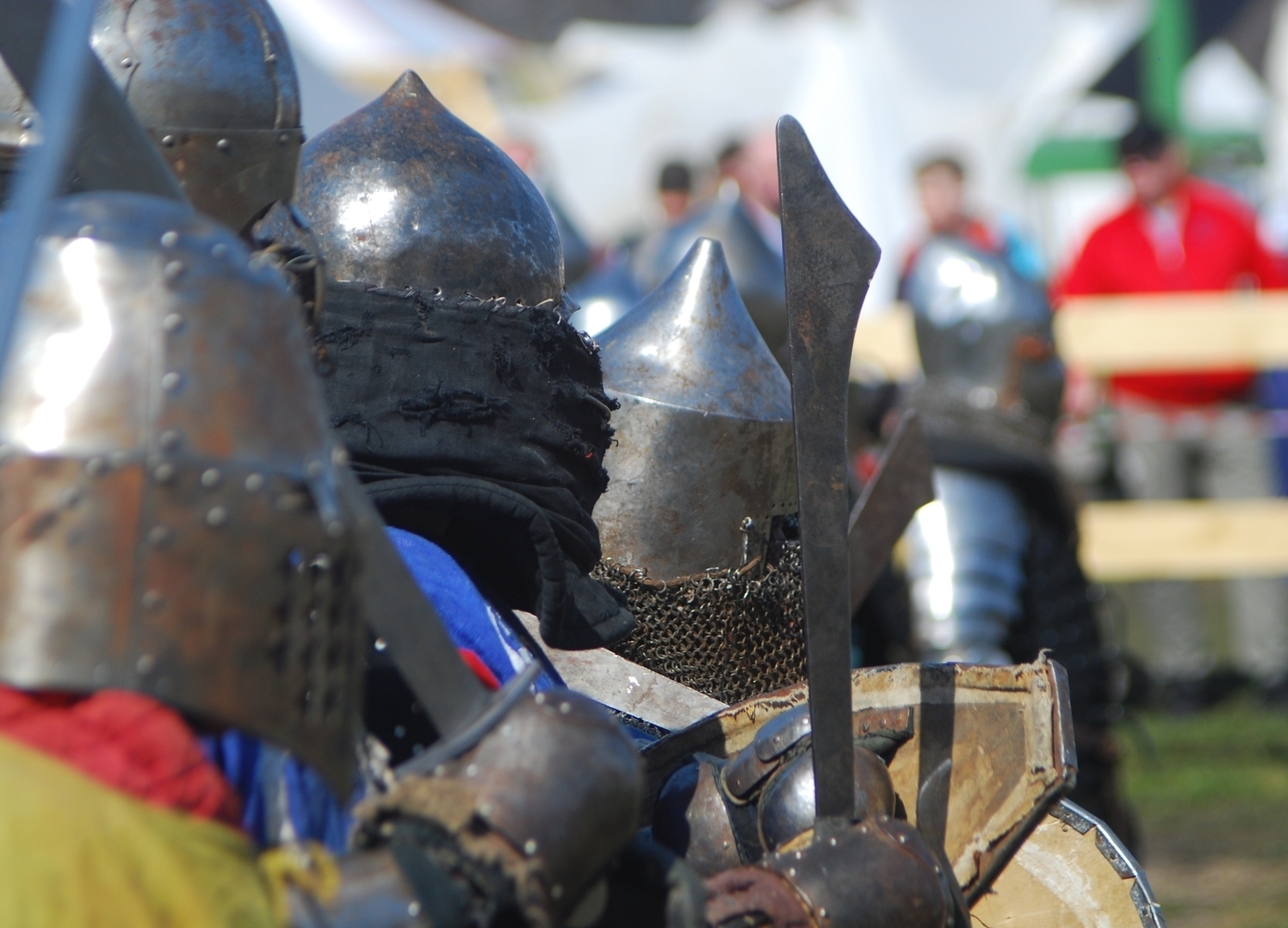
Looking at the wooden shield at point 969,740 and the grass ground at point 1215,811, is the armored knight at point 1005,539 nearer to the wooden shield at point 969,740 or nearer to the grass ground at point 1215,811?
the grass ground at point 1215,811

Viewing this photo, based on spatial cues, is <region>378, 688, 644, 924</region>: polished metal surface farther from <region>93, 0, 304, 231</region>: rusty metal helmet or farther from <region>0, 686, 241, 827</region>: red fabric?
<region>93, 0, 304, 231</region>: rusty metal helmet

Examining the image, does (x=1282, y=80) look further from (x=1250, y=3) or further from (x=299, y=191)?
(x=299, y=191)

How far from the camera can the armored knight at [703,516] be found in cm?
253

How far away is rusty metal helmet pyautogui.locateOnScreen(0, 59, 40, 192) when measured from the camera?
5.57ft

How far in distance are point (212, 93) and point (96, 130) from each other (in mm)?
438

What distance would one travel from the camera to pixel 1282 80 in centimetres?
1226

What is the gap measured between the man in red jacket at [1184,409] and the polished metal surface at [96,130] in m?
6.62

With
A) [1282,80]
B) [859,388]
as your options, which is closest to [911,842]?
[859,388]

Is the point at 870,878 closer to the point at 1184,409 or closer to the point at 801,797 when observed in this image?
the point at 801,797

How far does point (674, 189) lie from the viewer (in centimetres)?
793

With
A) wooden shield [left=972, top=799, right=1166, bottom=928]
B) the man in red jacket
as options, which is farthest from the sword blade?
the man in red jacket

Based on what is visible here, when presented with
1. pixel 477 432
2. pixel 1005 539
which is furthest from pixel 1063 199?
pixel 477 432

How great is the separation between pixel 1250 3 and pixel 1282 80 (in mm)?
1655

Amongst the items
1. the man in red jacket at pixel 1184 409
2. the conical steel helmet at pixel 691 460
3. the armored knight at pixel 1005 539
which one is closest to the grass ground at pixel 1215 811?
the man in red jacket at pixel 1184 409
